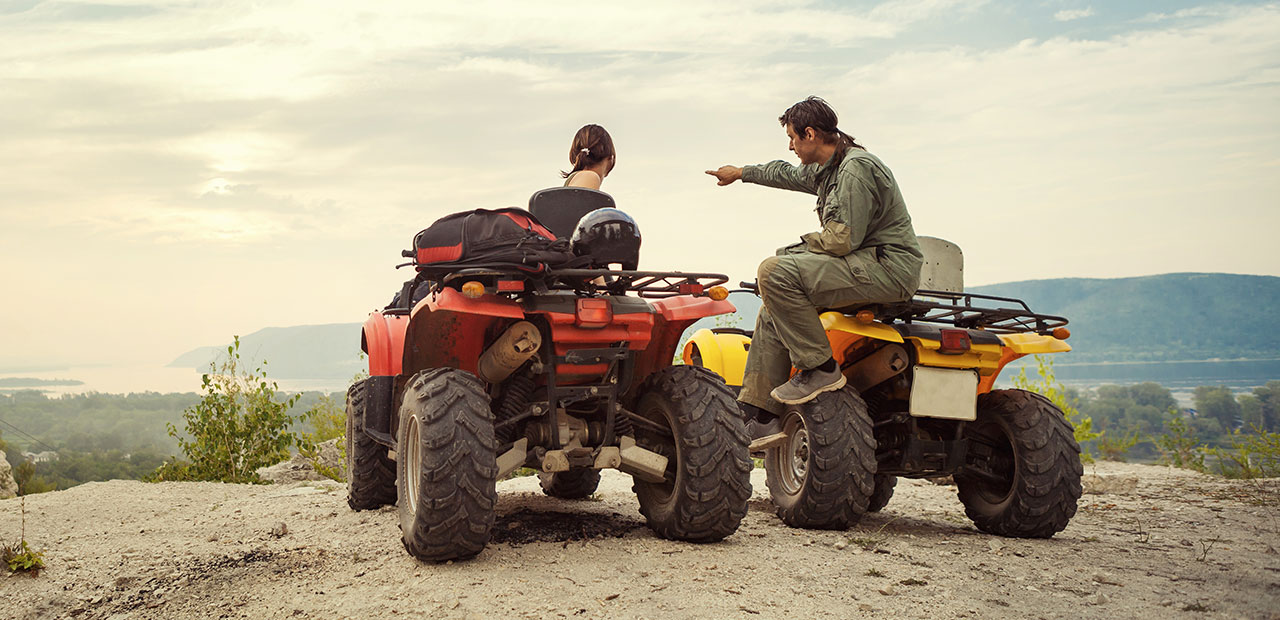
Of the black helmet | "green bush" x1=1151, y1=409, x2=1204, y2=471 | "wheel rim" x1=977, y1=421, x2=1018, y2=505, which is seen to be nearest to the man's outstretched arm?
the black helmet

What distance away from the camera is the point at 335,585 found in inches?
170

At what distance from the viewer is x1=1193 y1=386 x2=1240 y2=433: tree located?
10.2 meters

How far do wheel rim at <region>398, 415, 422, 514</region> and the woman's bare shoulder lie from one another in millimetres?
1852

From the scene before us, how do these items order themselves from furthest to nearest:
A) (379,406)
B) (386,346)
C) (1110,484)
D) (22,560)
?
(1110,484) → (386,346) → (379,406) → (22,560)

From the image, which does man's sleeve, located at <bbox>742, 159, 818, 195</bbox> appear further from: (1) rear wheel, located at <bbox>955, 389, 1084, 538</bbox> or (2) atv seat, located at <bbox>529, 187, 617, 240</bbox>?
(1) rear wheel, located at <bbox>955, 389, 1084, 538</bbox>

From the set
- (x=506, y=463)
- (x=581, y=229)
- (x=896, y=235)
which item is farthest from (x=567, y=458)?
(x=896, y=235)

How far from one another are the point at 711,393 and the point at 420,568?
1.70 meters

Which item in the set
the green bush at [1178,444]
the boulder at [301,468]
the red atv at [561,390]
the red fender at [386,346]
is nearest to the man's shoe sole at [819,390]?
the red atv at [561,390]

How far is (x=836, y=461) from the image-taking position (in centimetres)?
537

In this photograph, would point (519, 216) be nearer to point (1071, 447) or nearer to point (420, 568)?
point (420, 568)

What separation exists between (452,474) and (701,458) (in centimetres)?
129

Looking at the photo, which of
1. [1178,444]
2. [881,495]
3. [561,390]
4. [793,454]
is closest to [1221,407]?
Result: [1178,444]

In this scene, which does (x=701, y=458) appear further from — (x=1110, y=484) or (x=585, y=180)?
(x=1110, y=484)

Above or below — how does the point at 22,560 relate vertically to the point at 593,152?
below
